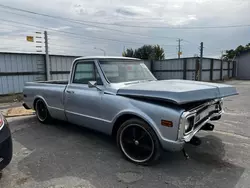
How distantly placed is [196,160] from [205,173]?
1.30ft

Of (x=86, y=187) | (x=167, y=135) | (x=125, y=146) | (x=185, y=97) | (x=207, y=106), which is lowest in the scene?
(x=86, y=187)

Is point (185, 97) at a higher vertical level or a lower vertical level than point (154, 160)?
higher

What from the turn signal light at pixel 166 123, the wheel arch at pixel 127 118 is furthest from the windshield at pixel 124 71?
the turn signal light at pixel 166 123

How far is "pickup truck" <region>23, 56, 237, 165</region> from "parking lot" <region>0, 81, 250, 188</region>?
0.35m

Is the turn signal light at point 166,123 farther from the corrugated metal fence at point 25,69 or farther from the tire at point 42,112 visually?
the corrugated metal fence at point 25,69

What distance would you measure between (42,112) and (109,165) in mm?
3075

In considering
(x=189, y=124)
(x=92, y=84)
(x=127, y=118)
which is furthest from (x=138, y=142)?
(x=92, y=84)

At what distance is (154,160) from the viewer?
9.61 ft

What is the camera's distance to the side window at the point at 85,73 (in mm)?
3775

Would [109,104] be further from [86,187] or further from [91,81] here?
[86,187]

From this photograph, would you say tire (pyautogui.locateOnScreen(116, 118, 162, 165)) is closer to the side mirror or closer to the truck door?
the truck door

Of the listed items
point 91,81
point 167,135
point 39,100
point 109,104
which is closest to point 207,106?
point 167,135

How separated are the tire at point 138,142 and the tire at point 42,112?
273 cm

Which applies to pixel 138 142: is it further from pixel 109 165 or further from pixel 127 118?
pixel 109 165
